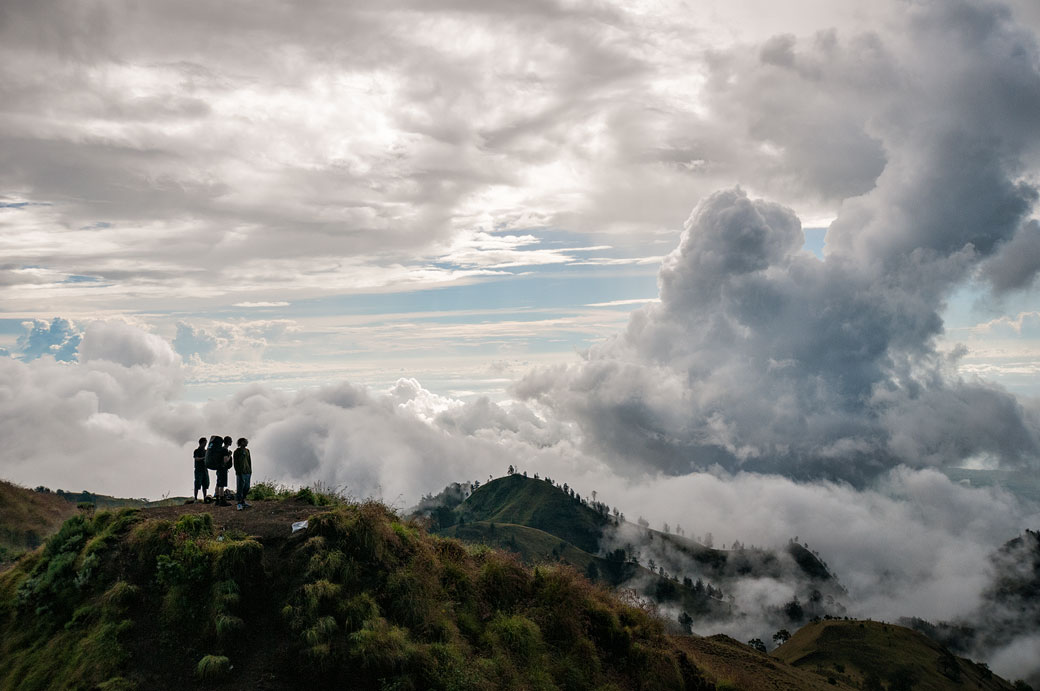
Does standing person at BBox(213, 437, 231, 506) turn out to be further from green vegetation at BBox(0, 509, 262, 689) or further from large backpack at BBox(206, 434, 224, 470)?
green vegetation at BBox(0, 509, 262, 689)

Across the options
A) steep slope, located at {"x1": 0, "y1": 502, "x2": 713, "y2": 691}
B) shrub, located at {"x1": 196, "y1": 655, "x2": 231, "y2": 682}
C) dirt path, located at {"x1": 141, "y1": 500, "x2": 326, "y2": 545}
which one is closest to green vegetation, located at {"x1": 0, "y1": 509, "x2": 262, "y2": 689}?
steep slope, located at {"x1": 0, "y1": 502, "x2": 713, "y2": 691}

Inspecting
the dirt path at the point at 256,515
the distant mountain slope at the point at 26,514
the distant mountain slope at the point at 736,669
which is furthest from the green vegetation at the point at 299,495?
the distant mountain slope at the point at 26,514

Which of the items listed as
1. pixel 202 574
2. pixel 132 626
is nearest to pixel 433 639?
pixel 202 574

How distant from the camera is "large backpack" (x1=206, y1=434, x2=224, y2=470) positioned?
27672 mm

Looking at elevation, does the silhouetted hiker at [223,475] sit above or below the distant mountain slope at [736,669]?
above

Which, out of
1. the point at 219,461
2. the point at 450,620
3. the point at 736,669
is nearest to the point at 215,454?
the point at 219,461

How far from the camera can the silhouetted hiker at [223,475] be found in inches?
1088

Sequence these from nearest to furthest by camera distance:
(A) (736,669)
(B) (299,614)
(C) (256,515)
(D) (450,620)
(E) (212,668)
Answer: (E) (212,668), (B) (299,614), (D) (450,620), (C) (256,515), (A) (736,669)

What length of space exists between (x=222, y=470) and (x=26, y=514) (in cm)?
7959

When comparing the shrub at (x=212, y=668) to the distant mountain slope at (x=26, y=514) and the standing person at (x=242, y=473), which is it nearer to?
the standing person at (x=242, y=473)

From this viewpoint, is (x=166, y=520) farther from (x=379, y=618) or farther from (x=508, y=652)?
(x=508, y=652)

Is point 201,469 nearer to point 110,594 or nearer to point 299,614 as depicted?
point 110,594

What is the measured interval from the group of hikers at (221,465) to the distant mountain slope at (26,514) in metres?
59.7

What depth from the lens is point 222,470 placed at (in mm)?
27734
